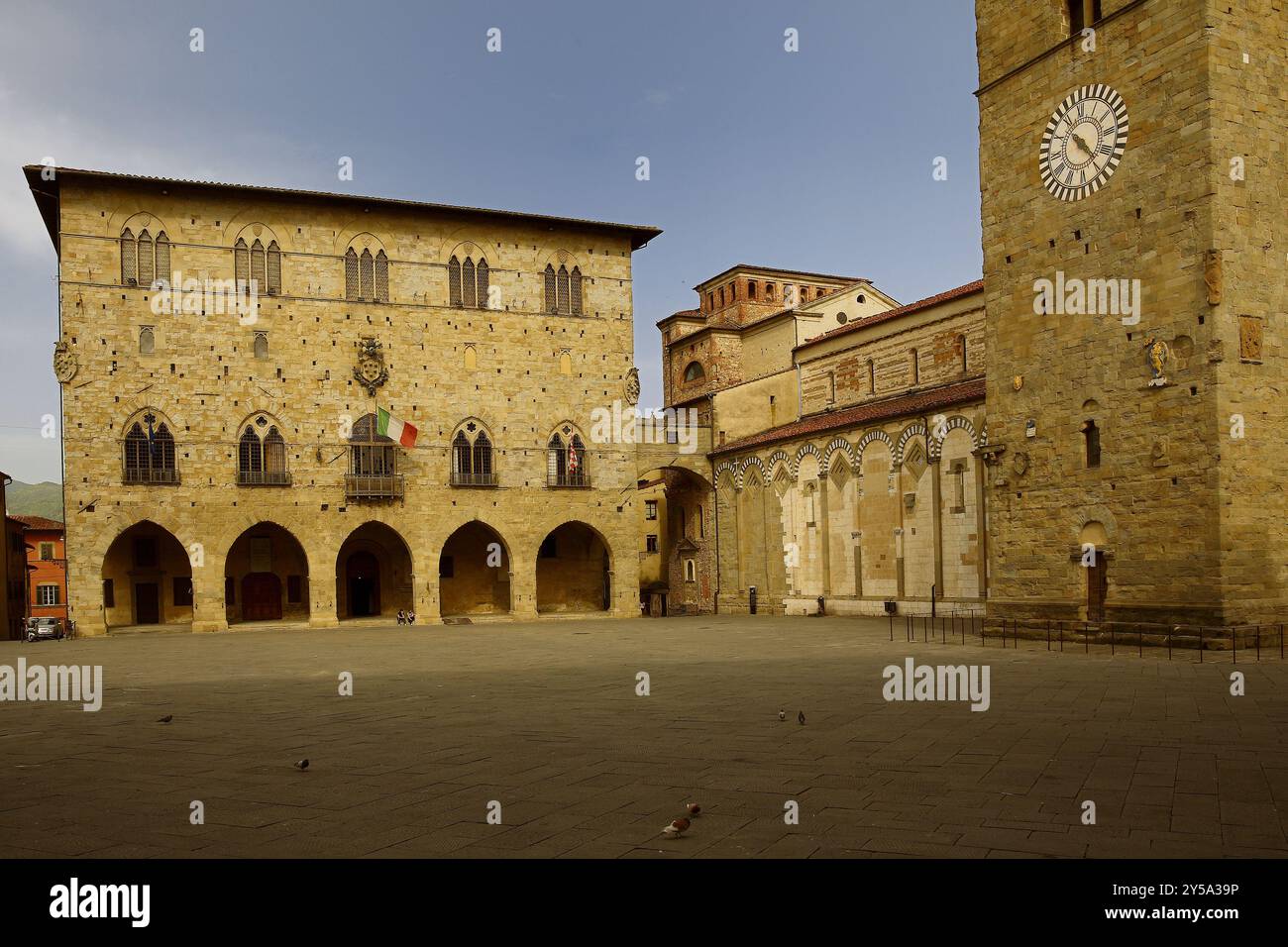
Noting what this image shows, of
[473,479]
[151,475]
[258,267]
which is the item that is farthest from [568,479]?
[151,475]

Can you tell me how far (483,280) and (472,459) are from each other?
21.3 ft

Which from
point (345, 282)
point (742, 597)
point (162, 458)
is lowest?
point (742, 597)

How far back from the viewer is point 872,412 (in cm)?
3328

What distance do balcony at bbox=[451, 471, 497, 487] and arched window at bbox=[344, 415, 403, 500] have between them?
1.91m

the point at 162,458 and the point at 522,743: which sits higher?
the point at 162,458

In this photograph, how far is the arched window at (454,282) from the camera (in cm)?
3684

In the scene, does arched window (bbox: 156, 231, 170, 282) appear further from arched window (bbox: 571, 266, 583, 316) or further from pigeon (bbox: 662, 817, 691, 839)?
pigeon (bbox: 662, 817, 691, 839)

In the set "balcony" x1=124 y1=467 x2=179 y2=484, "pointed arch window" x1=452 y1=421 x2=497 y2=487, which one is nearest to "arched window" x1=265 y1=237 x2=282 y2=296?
"balcony" x1=124 y1=467 x2=179 y2=484

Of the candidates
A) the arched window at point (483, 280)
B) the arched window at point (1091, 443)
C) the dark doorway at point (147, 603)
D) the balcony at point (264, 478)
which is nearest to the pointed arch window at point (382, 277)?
the arched window at point (483, 280)

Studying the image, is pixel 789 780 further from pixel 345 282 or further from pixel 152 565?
pixel 152 565

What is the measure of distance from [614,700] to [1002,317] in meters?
14.1

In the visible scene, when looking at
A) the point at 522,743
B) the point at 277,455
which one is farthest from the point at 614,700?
the point at 277,455

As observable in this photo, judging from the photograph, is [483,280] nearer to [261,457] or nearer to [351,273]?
[351,273]
